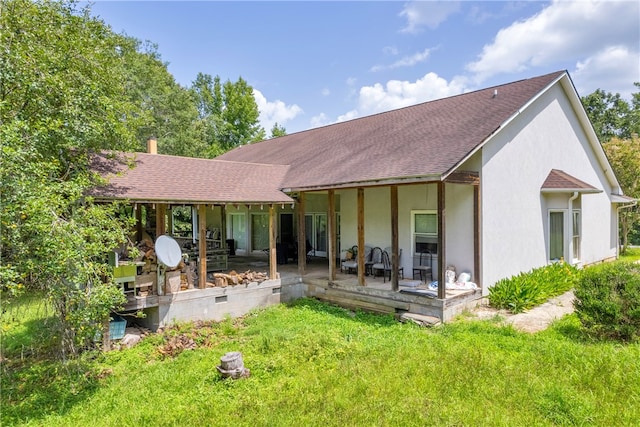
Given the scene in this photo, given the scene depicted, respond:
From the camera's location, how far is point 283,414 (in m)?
4.59

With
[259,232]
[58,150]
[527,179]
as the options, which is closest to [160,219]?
[58,150]

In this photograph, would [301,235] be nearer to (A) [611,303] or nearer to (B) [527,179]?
(B) [527,179]

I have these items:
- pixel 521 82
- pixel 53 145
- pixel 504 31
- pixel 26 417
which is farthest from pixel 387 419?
pixel 504 31

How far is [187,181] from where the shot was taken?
9938mm

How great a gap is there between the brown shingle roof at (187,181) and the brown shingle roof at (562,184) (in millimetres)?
8411

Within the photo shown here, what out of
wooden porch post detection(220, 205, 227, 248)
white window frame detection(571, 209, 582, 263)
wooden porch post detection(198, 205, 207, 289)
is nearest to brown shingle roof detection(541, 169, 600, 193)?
white window frame detection(571, 209, 582, 263)

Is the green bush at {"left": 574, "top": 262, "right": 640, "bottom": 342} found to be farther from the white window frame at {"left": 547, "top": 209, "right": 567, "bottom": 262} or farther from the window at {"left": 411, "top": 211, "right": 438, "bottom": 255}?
the white window frame at {"left": 547, "top": 209, "right": 567, "bottom": 262}

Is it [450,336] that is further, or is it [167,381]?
[450,336]

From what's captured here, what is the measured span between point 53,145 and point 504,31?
15145 mm

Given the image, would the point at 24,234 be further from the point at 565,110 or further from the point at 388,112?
the point at 565,110

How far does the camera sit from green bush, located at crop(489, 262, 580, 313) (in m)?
8.84

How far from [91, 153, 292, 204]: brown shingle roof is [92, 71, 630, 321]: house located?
8 centimetres

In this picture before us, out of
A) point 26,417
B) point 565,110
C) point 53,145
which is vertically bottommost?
point 26,417

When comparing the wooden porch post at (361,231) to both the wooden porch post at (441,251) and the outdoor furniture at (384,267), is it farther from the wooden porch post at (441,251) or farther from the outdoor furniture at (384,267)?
the wooden porch post at (441,251)
